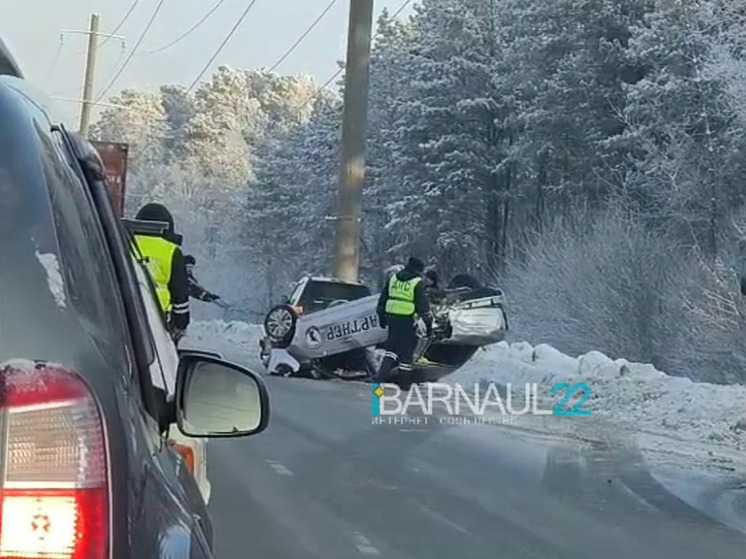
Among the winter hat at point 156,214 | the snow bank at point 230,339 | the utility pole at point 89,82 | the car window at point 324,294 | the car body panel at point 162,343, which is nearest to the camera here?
the car body panel at point 162,343

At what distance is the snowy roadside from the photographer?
13.7m

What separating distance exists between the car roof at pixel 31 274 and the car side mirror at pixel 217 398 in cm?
75

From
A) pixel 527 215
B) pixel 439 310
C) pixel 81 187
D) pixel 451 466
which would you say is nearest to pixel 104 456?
pixel 81 187

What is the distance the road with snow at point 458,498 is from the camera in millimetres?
8570

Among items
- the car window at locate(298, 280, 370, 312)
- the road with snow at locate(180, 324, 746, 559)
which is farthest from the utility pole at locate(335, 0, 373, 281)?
the road with snow at locate(180, 324, 746, 559)

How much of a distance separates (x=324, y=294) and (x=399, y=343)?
4065 millimetres

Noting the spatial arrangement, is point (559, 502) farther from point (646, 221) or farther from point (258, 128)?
point (258, 128)

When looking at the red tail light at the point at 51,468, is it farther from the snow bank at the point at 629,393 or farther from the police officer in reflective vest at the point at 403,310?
the police officer in reflective vest at the point at 403,310

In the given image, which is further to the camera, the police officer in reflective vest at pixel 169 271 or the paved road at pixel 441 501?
the police officer in reflective vest at pixel 169 271

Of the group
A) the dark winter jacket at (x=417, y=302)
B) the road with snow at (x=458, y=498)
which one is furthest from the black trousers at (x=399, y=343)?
the road with snow at (x=458, y=498)

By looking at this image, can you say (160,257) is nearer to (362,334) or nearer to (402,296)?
(402,296)

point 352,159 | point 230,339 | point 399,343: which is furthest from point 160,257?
point 230,339

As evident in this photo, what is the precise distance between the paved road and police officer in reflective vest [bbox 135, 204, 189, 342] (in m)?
1.35

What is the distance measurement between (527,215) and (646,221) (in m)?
10.8
